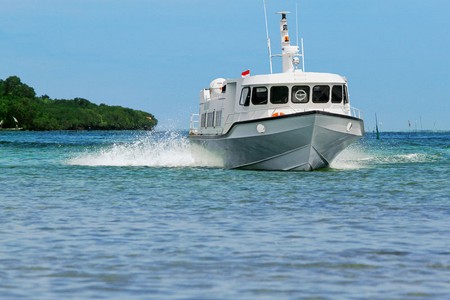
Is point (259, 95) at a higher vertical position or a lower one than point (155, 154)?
higher

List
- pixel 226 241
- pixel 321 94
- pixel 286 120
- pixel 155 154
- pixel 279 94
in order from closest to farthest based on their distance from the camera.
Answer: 1. pixel 226 241
2. pixel 286 120
3. pixel 279 94
4. pixel 321 94
5. pixel 155 154

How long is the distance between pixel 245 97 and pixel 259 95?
1.84ft

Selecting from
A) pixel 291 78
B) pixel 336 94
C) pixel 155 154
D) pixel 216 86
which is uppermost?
pixel 216 86

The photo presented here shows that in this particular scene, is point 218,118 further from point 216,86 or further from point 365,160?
point 365,160

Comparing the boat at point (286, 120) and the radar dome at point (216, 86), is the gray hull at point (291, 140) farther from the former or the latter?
the radar dome at point (216, 86)

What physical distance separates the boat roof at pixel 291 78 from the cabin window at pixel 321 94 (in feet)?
0.86

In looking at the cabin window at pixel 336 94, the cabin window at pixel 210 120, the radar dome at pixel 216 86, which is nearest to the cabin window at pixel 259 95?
the cabin window at pixel 336 94

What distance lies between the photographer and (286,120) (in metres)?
31.0

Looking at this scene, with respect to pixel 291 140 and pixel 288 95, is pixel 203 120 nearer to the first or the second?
pixel 288 95

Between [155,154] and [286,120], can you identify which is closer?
[286,120]

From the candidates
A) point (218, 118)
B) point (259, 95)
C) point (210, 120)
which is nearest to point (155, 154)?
point (210, 120)

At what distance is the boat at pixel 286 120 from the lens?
31234 mm

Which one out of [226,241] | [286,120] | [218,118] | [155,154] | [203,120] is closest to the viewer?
[226,241]

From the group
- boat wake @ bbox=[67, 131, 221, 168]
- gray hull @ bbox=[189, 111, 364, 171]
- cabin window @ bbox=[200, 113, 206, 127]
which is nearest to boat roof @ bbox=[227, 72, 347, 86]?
gray hull @ bbox=[189, 111, 364, 171]
